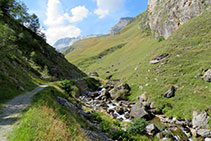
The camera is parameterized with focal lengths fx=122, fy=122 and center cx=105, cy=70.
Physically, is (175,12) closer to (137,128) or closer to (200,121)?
(200,121)

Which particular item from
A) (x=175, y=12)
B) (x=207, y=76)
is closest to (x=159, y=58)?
(x=207, y=76)

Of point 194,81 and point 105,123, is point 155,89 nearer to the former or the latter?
point 194,81

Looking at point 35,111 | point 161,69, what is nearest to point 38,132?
point 35,111

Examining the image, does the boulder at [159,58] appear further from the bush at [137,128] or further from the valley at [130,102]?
the bush at [137,128]

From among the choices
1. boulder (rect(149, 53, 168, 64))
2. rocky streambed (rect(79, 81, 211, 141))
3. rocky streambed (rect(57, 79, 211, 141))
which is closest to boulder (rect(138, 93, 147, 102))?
rocky streambed (rect(57, 79, 211, 141))

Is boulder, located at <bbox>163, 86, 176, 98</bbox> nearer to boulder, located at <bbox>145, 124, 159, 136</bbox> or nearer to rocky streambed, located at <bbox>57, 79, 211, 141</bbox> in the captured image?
rocky streambed, located at <bbox>57, 79, 211, 141</bbox>

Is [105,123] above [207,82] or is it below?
below

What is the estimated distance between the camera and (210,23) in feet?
119

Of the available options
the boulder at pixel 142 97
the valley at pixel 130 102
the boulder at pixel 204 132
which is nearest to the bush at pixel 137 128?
the valley at pixel 130 102

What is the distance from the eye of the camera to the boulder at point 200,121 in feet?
59.7

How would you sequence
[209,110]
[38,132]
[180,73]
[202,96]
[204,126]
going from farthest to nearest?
[180,73], [202,96], [209,110], [204,126], [38,132]

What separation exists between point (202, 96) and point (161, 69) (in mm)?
14149

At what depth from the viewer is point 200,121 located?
1891 cm

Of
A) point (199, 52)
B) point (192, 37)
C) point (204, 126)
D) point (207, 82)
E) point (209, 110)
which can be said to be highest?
point (192, 37)
